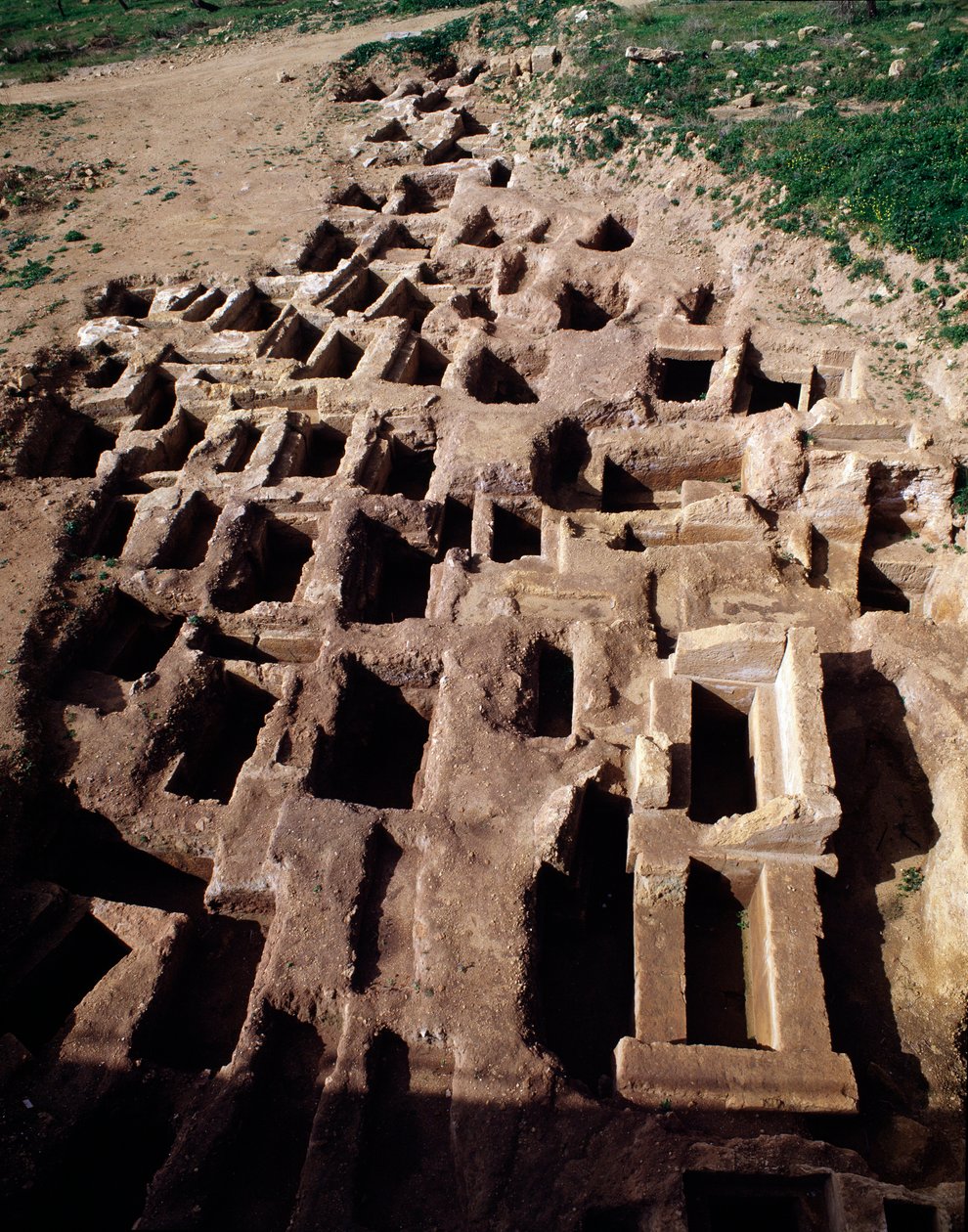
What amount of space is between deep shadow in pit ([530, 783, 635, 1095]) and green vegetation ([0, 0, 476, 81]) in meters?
41.6

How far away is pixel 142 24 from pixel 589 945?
2027 inches

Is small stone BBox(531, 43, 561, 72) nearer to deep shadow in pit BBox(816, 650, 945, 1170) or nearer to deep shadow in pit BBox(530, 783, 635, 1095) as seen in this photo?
deep shadow in pit BBox(816, 650, 945, 1170)

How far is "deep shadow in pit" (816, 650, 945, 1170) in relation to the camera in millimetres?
7523

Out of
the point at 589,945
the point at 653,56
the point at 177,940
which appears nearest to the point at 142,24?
the point at 653,56

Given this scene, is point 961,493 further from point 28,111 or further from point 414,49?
point 28,111

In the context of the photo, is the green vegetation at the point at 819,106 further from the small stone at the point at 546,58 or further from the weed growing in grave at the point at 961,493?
the weed growing in grave at the point at 961,493

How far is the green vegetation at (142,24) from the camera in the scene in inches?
1446

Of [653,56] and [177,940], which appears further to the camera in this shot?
[653,56]

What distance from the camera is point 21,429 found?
14.6 m

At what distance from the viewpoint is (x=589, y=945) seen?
8.93 meters

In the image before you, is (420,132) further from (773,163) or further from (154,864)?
(154,864)

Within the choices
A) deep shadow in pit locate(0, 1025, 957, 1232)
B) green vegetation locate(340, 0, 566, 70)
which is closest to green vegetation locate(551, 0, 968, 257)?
green vegetation locate(340, 0, 566, 70)

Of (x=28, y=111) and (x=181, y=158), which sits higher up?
(x=28, y=111)

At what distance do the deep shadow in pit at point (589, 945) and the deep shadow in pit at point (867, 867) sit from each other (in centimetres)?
215
